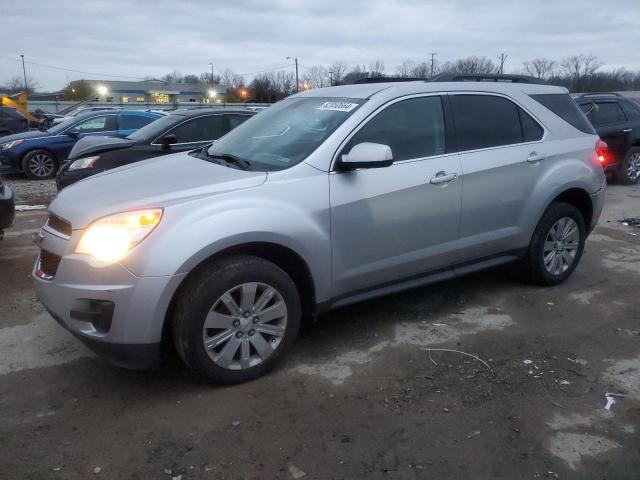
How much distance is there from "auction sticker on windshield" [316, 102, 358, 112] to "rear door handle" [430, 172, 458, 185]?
0.76m

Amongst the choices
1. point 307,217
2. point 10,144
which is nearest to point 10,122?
point 10,144

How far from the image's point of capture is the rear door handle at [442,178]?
3918 millimetres

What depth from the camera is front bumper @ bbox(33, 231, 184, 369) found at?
2904 mm

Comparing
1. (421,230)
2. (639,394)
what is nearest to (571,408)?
(639,394)

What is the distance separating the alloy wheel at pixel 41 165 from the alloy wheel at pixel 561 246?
33.2 ft

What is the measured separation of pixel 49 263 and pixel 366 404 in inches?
80.3

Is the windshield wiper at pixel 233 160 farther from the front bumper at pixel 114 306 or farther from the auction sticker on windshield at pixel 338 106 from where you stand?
the front bumper at pixel 114 306

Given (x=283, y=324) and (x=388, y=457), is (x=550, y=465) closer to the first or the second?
(x=388, y=457)

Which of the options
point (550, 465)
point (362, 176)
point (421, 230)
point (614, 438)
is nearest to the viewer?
point (550, 465)

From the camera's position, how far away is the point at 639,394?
3.28 m

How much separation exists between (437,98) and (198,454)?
9.74 feet

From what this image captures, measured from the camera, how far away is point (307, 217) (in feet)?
11.1

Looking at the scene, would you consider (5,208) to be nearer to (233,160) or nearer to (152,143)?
(152,143)

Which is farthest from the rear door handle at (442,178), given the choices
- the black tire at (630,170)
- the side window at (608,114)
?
the black tire at (630,170)
